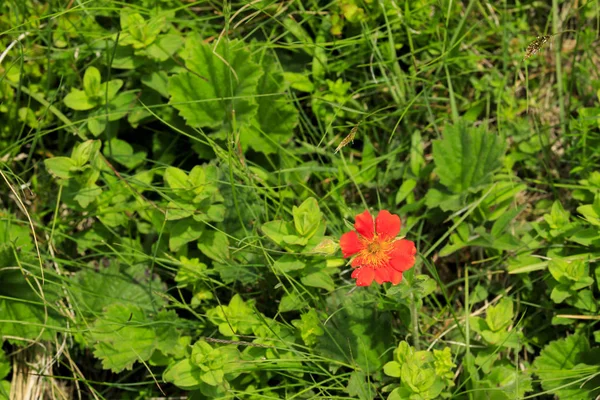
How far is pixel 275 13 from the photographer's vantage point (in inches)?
120

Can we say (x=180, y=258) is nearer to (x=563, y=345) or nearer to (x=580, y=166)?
(x=563, y=345)

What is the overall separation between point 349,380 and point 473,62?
4.80 feet

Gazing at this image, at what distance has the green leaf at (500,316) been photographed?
2.49 m

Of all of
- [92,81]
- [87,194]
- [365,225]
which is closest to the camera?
[365,225]

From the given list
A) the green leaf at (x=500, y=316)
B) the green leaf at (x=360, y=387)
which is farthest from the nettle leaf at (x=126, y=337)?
the green leaf at (x=500, y=316)

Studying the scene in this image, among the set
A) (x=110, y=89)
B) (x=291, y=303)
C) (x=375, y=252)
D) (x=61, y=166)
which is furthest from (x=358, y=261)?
(x=110, y=89)

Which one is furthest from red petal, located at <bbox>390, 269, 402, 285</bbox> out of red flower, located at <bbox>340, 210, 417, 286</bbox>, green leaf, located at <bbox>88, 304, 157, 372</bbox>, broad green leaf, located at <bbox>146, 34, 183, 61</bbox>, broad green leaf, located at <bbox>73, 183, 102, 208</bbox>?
broad green leaf, located at <bbox>146, 34, 183, 61</bbox>

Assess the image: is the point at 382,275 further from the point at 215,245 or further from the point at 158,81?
the point at 158,81

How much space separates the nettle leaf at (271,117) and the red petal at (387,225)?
0.80 meters

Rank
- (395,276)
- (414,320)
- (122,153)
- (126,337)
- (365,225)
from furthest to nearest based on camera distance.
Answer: (122,153) → (126,337) → (414,320) → (365,225) → (395,276)

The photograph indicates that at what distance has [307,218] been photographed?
2447 mm

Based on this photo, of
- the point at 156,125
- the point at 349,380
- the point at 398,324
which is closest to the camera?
the point at 349,380

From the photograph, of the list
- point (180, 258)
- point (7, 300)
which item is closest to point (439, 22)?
point (180, 258)

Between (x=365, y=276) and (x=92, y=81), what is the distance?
1372 mm
